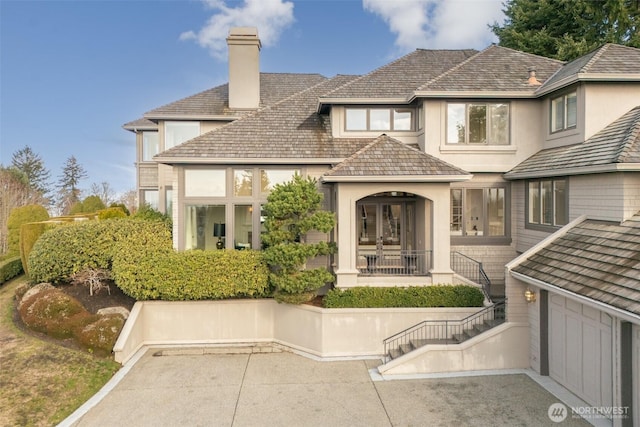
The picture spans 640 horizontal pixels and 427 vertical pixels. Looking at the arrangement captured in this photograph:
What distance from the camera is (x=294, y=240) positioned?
11.3m

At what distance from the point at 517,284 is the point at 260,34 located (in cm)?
1552

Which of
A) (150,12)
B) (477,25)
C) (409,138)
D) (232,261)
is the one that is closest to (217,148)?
(232,261)

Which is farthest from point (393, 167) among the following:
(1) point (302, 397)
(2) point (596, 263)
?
(1) point (302, 397)

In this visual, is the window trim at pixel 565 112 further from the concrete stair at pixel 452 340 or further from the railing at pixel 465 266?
the concrete stair at pixel 452 340

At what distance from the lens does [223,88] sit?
62.5 ft

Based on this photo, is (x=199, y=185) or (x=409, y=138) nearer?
(x=199, y=185)

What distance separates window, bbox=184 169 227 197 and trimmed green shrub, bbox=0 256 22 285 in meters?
9.30

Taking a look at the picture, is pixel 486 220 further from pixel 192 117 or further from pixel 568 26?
pixel 568 26

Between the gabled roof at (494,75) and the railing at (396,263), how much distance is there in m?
5.47

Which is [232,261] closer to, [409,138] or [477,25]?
[409,138]

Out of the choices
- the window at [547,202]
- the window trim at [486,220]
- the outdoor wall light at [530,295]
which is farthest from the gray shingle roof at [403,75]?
the outdoor wall light at [530,295]

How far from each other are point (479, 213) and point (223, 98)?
12.4m

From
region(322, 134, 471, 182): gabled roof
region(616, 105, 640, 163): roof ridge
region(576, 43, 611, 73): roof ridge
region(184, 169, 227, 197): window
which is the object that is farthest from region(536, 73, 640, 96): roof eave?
region(184, 169, 227, 197): window

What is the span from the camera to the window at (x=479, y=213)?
1360cm
